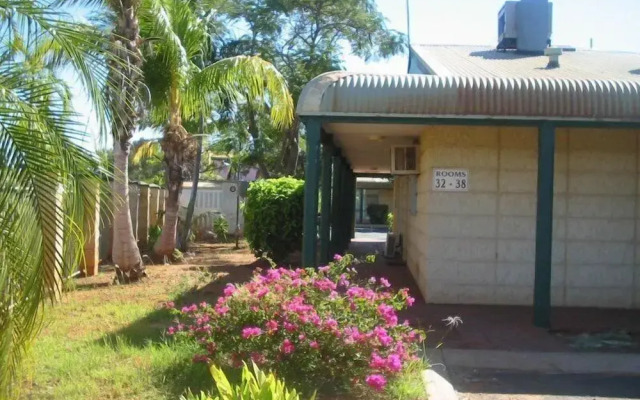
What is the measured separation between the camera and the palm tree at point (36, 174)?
16.4ft

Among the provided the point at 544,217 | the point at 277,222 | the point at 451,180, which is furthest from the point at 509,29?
the point at 544,217

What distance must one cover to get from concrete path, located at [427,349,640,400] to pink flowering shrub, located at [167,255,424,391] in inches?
40.1

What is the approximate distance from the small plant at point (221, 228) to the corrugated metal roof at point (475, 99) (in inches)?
608

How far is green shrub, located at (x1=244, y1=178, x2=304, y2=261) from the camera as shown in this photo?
14.8 m

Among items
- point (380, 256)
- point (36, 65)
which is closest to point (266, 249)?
point (380, 256)

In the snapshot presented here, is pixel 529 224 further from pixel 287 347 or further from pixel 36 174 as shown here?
pixel 36 174

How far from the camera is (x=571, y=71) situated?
11211mm

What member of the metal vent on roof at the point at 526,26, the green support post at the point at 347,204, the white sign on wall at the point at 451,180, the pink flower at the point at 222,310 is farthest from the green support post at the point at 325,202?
the pink flower at the point at 222,310

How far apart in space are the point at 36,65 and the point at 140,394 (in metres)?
2.69

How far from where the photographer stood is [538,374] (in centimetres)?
768

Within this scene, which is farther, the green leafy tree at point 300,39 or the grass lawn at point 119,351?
the green leafy tree at point 300,39

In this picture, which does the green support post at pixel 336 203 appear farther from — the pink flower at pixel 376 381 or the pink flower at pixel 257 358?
the pink flower at pixel 376 381

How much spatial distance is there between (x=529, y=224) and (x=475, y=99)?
2.52 meters

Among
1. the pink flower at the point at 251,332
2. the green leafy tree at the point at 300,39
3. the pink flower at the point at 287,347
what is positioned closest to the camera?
the pink flower at the point at 287,347
